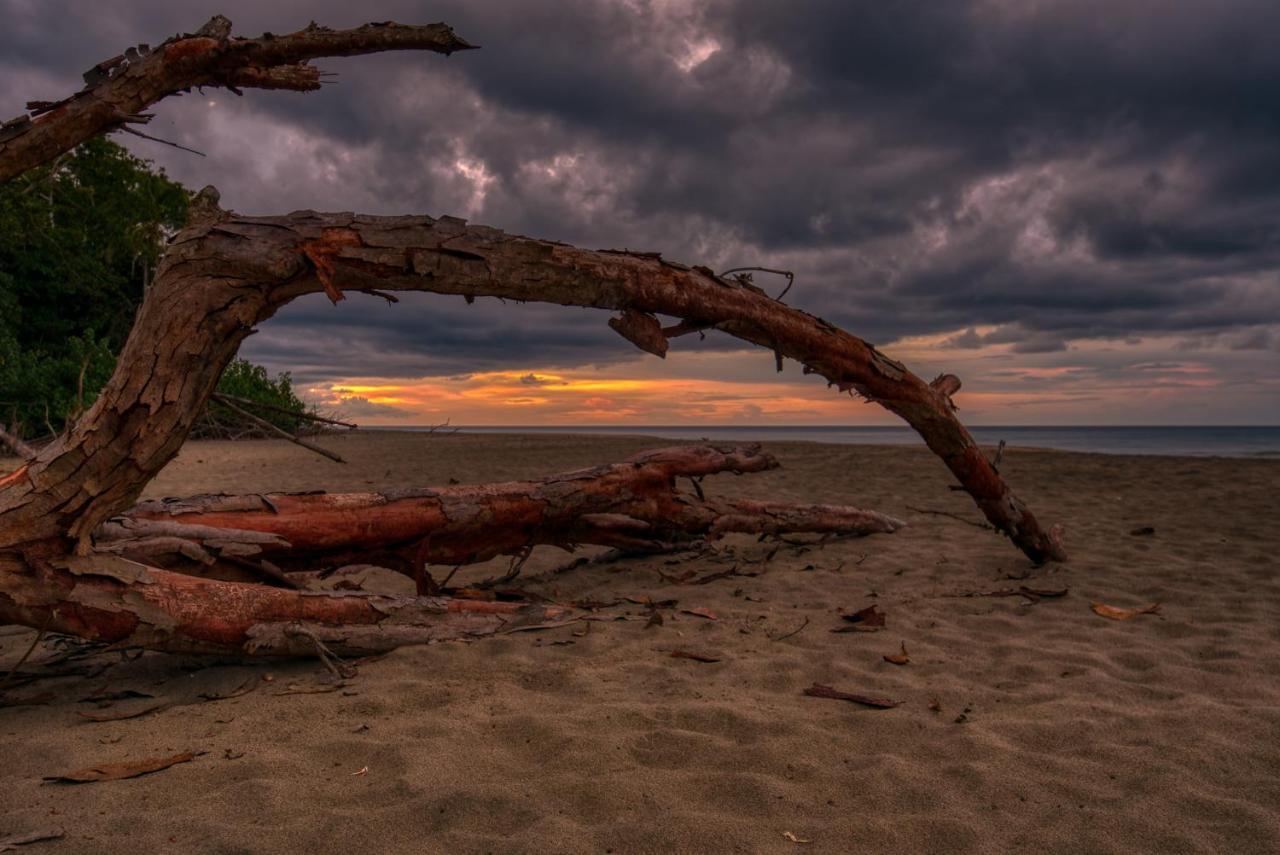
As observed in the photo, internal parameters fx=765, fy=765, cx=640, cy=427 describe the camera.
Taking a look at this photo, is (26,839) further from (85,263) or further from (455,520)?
(85,263)

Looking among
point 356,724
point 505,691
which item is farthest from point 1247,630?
point 356,724

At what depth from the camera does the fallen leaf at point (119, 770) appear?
2.43 meters

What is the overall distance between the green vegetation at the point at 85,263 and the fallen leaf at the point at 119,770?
18.2 m

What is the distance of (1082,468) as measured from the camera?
13.9 metres

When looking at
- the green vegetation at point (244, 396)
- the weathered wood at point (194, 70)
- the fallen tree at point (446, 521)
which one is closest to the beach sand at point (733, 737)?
the fallen tree at point (446, 521)

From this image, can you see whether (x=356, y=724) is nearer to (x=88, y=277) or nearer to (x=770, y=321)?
(x=770, y=321)

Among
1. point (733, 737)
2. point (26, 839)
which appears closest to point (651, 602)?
point (733, 737)

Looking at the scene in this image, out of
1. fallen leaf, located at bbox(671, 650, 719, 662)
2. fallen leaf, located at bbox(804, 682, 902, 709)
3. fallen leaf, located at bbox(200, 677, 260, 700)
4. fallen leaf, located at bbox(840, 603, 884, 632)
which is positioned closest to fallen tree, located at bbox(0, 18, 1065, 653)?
Result: fallen leaf, located at bbox(200, 677, 260, 700)

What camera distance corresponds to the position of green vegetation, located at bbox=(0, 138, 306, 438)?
19250 mm

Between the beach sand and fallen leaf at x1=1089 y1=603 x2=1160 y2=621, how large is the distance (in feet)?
0.42

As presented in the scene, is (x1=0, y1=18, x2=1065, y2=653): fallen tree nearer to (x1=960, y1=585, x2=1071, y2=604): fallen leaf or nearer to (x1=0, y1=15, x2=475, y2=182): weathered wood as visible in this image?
(x1=0, y1=15, x2=475, y2=182): weathered wood

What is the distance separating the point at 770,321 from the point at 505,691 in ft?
7.60

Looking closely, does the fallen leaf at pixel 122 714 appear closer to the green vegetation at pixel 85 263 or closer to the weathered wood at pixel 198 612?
the weathered wood at pixel 198 612

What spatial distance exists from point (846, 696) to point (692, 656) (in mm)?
819
